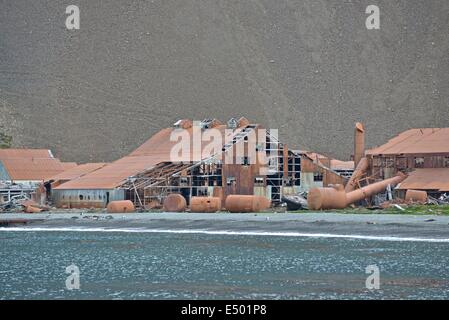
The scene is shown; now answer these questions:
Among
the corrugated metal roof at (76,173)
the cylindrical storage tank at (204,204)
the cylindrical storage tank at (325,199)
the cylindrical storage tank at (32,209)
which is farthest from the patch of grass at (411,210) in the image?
the corrugated metal roof at (76,173)

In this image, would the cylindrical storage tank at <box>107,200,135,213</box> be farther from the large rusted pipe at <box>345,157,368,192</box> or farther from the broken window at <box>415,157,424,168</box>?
the broken window at <box>415,157,424,168</box>

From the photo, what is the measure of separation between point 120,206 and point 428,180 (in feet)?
89.8

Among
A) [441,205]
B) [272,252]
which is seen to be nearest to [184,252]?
[272,252]

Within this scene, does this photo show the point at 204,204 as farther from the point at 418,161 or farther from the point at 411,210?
the point at 418,161

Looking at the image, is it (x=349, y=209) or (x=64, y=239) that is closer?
(x=64, y=239)

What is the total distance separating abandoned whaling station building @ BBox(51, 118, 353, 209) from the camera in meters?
92.7

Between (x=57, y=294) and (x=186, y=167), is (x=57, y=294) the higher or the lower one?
the lower one

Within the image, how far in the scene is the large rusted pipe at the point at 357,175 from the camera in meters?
93.4

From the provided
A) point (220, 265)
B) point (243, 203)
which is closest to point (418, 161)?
point (243, 203)

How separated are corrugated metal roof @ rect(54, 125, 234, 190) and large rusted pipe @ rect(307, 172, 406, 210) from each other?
15081 mm

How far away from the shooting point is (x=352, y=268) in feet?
167

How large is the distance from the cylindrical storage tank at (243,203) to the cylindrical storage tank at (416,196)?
1270cm
